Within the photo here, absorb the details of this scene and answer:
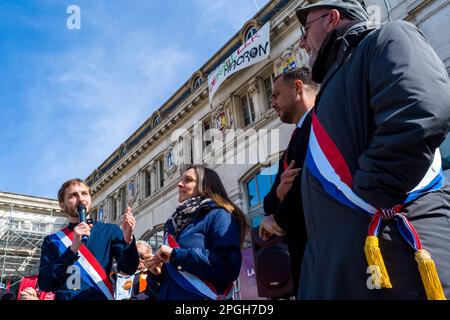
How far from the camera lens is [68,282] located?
9.15 ft

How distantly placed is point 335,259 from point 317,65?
1.06 meters

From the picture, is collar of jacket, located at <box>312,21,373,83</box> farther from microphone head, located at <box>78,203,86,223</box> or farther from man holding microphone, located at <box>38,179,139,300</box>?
microphone head, located at <box>78,203,86,223</box>

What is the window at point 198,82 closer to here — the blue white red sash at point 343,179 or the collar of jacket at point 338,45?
the collar of jacket at point 338,45

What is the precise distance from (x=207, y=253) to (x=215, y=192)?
0.75 meters

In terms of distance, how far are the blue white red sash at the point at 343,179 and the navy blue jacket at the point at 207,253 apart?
121 centimetres

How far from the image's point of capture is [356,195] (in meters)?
1.43

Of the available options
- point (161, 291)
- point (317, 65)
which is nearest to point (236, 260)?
point (161, 291)

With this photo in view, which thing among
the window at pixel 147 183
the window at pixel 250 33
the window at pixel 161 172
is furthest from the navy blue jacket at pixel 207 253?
the window at pixel 147 183

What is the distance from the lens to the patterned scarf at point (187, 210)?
3.04 metres

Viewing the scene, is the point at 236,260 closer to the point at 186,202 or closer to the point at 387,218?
the point at 186,202

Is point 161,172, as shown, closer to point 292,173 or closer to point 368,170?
point 292,173

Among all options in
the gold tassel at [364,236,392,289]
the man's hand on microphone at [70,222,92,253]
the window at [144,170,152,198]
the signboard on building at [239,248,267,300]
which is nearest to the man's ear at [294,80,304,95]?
the gold tassel at [364,236,392,289]

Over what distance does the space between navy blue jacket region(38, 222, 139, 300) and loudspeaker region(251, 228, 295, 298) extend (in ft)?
8.62

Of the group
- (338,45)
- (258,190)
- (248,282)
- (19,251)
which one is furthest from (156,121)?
(338,45)
